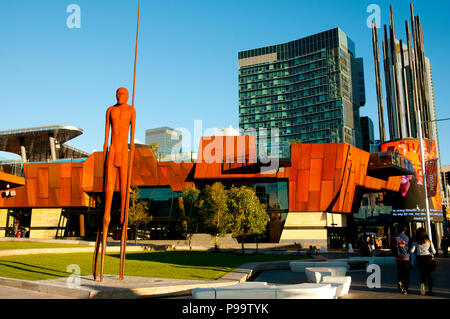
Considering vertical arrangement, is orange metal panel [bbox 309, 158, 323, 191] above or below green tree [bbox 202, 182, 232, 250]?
above

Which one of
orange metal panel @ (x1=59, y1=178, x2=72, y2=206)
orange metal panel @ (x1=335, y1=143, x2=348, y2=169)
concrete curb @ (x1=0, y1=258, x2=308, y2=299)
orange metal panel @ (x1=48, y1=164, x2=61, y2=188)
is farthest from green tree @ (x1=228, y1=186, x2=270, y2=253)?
orange metal panel @ (x1=48, y1=164, x2=61, y2=188)

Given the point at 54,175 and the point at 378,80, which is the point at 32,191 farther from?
the point at 378,80

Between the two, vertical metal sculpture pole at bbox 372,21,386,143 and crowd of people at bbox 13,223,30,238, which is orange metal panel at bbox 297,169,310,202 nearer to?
vertical metal sculpture pole at bbox 372,21,386,143

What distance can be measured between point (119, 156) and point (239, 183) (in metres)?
33.4

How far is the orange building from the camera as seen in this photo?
42375 millimetres

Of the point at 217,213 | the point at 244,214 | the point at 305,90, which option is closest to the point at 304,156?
the point at 244,214

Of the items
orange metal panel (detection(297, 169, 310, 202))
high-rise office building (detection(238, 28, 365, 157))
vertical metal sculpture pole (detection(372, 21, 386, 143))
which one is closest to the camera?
orange metal panel (detection(297, 169, 310, 202))

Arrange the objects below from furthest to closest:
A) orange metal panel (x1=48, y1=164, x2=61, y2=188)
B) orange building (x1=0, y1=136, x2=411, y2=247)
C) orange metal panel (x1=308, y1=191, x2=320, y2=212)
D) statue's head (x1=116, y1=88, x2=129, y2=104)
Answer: orange metal panel (x1=48, y1=164, x2=61, y2=188) < orange metal panel (x1=308, y1=191, x2=320, y2=212) < orange building (x1=0, y1=136, x2=411, y2=247) < statue's head (x1=116, y1=88, x2=129, y2=104)

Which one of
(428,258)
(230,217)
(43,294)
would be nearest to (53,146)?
(230,217)

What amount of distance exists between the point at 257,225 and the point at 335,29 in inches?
4086

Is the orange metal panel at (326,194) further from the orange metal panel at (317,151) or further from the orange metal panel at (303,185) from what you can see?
the orange metal panel at (317,151)

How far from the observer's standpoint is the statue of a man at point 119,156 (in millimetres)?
11898

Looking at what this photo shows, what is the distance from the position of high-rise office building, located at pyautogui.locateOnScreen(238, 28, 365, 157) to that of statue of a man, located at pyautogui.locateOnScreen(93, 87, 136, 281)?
100943 millimetres

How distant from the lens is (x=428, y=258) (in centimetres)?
1081
